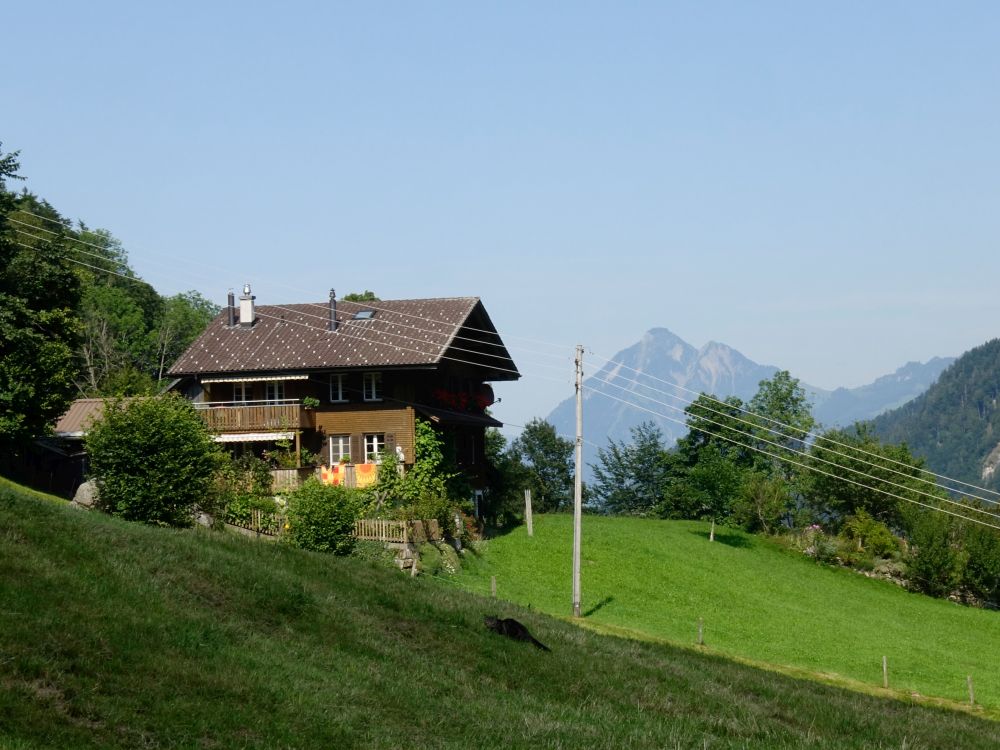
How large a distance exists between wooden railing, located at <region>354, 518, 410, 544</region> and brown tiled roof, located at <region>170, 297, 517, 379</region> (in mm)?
8069

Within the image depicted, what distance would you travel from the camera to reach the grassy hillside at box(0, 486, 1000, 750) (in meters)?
17.9

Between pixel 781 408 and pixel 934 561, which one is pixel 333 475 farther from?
pixel 781 408

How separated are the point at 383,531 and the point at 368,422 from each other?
25.0 feet

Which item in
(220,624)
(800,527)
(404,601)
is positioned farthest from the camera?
(800,527)

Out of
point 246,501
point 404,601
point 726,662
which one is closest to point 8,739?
point 404,601

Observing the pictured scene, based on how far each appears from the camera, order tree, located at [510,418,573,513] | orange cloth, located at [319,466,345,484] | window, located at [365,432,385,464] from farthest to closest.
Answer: tree, located at [510,418,573,513] → window, located at [365,432,385,464] → orange cloth, located at [319,466,345,484]

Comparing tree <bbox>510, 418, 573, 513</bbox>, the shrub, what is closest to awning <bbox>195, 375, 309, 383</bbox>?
the shrub

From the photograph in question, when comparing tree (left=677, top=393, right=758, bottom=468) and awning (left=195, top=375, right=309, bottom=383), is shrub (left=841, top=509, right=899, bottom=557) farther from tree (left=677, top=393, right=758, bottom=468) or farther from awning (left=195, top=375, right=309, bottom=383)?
awning (left=195, top=375, right=309, bottom=383)

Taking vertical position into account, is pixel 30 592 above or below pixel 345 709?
above

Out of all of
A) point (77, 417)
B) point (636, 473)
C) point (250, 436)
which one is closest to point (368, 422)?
point (250, 436)

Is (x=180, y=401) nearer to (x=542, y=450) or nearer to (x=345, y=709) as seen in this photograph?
(x=345, y=709)

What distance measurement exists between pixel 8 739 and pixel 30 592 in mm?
6544

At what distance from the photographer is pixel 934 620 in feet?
185

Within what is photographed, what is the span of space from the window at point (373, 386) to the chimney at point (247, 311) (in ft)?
26.2
